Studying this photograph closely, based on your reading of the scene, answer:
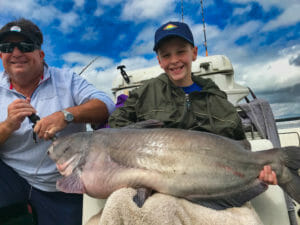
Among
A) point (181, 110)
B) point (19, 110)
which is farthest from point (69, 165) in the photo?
point (181, 110)

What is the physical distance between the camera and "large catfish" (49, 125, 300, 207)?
161cm

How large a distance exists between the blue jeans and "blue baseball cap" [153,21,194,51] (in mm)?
1961

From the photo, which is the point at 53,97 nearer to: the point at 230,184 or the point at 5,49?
the point at 5,49

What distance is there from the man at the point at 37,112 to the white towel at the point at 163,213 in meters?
1.29

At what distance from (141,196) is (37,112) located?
5.93 feet

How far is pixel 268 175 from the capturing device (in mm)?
1701

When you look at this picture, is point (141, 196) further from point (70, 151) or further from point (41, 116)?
point (41, 116)

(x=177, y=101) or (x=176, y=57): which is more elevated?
(x=176, y=57)

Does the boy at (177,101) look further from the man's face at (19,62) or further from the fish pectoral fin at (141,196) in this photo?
the man's face at (19,62)

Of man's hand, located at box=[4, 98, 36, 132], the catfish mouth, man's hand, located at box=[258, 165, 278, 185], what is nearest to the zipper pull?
man's hand, located at box=[258, 165, 278, 185]

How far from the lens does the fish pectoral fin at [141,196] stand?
4.83 ft

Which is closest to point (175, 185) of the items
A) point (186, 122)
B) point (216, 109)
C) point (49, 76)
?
point (186, 122)

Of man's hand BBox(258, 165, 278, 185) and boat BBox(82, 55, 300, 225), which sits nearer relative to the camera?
man's hand BBox(258, 165, 278, 185)

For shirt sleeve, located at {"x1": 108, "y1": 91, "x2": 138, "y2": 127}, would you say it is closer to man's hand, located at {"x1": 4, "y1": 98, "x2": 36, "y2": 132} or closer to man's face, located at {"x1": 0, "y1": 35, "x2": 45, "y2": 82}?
man's hand, located at {"x1": 4, "y1": 98, "x2": 36, "y2": 132}
